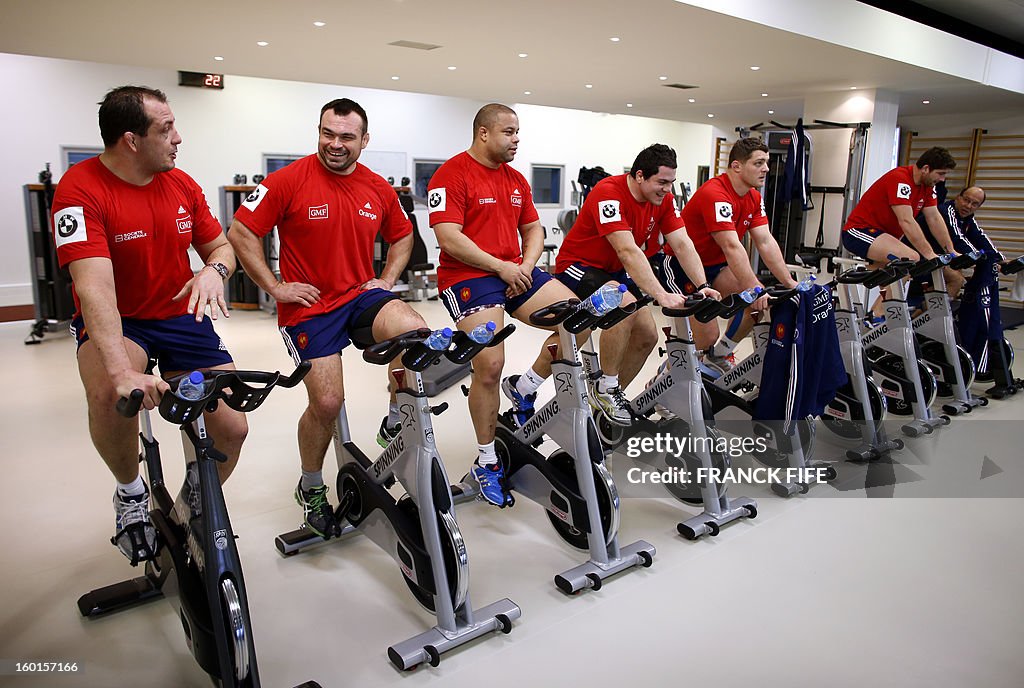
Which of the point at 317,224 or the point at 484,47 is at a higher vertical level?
the point at 484,47

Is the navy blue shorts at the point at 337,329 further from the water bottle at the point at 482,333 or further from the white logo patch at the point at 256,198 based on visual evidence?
the water bottle at the point at 482,333

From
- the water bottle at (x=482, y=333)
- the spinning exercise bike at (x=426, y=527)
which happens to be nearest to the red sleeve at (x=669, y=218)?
the spinning exercise bike at (x=426, y=527)

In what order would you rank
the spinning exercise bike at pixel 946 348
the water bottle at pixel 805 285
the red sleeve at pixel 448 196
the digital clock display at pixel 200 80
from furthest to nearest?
the digital clock display at pixel 200 80, the spinning exercise bike at pixel 946 348, the water bottle at pixel 805 285, the red sleeve at pixel 448 196

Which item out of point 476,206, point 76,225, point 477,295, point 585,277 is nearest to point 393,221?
point 476,206

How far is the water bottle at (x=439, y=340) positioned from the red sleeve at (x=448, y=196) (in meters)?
1.08

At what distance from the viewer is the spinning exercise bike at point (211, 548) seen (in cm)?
180

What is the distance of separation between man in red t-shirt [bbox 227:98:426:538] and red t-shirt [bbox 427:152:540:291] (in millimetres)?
368

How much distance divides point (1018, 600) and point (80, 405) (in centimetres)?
494

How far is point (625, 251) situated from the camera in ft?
11.4

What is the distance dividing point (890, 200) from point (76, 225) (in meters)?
4.94

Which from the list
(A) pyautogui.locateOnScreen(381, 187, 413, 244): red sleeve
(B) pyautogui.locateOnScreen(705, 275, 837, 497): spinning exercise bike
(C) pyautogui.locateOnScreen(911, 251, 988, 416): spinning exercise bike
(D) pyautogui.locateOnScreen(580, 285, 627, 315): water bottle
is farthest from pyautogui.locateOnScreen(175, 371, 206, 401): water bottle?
(C) pyautogui.locateOnScreen(911, 251, 988, 416): spinning exercise bike

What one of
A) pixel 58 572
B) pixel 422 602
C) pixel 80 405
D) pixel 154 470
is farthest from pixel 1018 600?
pixel 80 405

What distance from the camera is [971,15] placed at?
298 inches

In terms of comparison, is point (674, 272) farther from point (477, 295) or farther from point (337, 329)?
point (337, 329)
